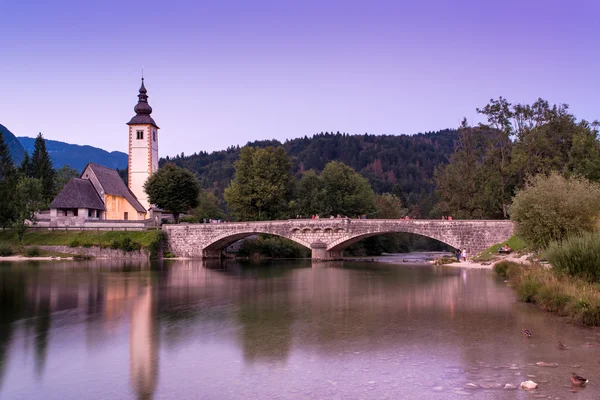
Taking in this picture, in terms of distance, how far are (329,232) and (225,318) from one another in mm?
37666

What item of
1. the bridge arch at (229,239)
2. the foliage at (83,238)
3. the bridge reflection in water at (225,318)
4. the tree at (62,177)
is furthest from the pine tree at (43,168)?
the bridge reflection in water at (225,318)

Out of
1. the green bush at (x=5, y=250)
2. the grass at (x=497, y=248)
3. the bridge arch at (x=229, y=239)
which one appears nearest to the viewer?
the grass at (x=497, y=248)

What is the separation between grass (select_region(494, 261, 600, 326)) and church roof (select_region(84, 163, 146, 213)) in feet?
189

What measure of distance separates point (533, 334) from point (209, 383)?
32.4 feet

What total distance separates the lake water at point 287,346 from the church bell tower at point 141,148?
157 ft

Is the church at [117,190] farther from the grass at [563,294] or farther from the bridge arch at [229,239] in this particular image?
the grass at [563,294]

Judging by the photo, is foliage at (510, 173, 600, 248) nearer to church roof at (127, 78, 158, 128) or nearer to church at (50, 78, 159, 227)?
church at (50, 78, 159, 227)

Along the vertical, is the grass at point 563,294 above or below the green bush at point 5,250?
below

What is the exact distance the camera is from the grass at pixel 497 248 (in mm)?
46503

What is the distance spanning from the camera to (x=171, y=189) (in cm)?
7150

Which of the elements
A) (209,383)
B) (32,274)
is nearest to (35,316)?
(209,383)

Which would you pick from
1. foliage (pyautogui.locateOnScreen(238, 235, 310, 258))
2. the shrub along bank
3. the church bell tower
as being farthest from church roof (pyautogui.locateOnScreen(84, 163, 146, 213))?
foliage (pyautogui.locateOnScreen(238, 235, 310, 258))

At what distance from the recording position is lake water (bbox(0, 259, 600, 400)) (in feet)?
40.0

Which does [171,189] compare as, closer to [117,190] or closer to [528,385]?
[117,190]
